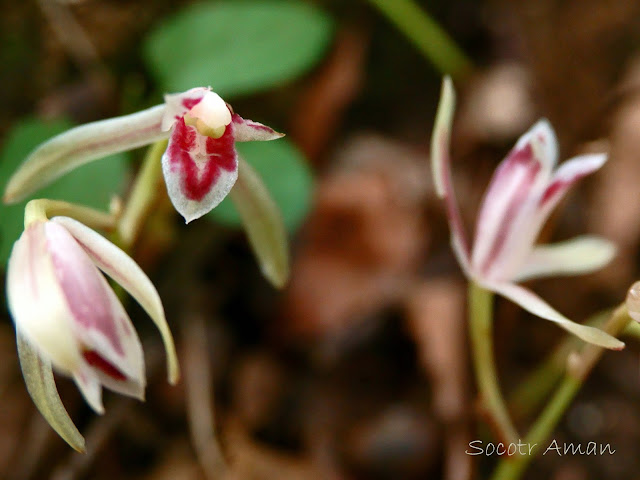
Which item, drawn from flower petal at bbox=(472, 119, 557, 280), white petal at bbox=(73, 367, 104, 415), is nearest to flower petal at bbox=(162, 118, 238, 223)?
white petal at bbox=(73, 367, 104, 415)

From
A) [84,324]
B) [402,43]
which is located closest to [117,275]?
[84,324]

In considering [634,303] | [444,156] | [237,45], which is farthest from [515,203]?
[237,45]

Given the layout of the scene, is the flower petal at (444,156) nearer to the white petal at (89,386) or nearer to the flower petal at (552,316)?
the flower petal at (552,316)

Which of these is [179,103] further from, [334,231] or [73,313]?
[334,231]

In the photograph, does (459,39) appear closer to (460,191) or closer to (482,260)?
(460,191)

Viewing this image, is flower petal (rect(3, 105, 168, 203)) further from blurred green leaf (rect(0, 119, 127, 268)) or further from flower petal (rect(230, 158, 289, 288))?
A: blurred green leaf (rect(0, 119, 127, 268))
